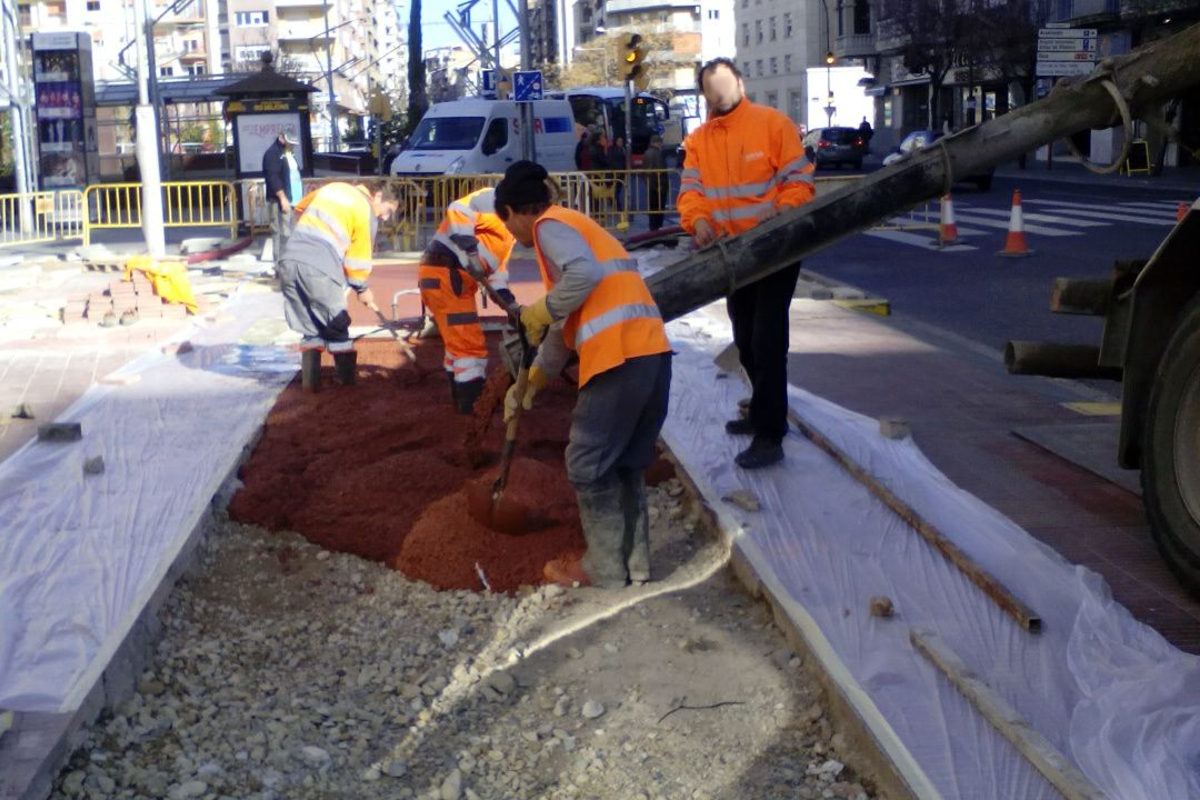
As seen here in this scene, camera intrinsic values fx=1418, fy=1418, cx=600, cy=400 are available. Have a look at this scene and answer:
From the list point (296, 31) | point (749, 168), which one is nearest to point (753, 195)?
point (749, 168)

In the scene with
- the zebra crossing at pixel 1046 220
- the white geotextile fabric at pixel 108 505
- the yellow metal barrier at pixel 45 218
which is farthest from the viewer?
the yellow metal barrier at pixel 45 218

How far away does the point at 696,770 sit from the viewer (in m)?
4.01

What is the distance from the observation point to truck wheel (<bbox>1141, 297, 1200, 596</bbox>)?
4867 mm

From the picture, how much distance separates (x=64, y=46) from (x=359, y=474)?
21050mm

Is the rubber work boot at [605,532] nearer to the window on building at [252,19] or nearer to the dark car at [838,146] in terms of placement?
the dark car at [838,146]

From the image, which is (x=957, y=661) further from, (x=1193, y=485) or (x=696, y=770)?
(x=1193, y=485)

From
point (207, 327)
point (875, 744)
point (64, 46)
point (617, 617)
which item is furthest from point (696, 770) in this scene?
point (64, 46)

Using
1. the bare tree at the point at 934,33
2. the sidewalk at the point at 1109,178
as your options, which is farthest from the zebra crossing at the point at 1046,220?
the bare tree at the point at 934,33

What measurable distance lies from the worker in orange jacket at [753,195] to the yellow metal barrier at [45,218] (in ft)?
59.3

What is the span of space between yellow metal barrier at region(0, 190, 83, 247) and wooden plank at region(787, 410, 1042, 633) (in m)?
18.5

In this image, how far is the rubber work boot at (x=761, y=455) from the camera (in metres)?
6.70

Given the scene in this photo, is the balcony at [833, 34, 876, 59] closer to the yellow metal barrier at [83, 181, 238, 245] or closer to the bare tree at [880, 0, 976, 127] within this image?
the bare tree at [880, 0, 976, 127]

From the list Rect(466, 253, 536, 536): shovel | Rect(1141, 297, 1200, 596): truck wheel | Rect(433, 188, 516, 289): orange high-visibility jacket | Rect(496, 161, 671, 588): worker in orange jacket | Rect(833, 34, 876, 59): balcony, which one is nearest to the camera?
Rect(1141, 297, 1200, 596): truck wheel

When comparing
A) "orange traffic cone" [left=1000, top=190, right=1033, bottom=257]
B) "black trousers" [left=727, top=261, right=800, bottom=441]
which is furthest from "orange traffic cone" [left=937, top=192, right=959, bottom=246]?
"black trousers" [left=727, top=261, right=800, bottom=441]
